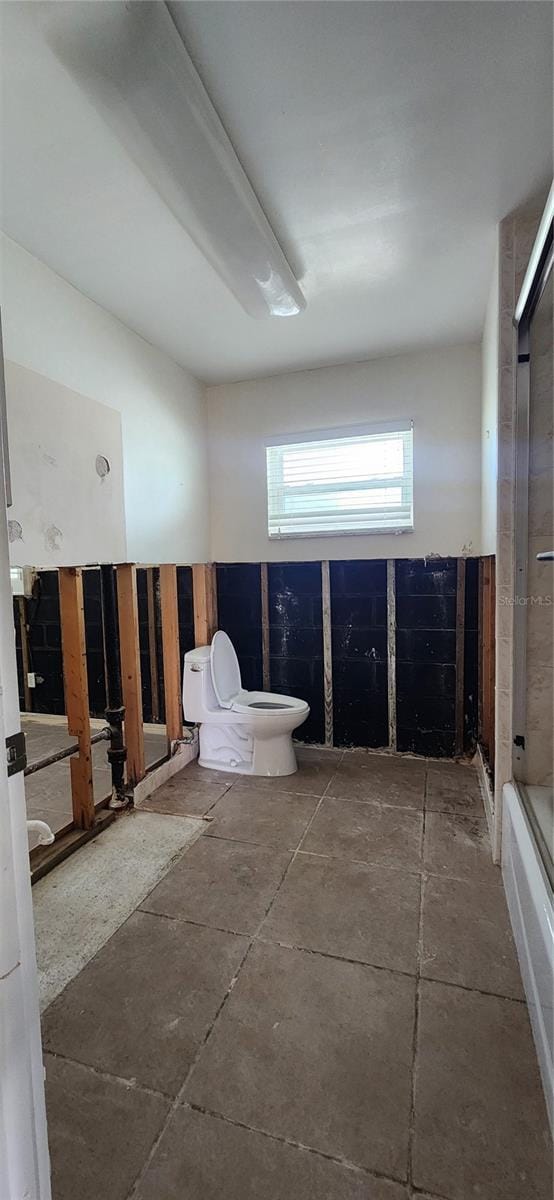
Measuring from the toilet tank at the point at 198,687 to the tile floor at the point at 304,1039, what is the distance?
941 mm

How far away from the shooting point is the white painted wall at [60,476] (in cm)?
190

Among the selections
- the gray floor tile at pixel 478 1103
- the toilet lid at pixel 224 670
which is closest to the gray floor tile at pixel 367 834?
the gray floor tile at pixel 478 1103

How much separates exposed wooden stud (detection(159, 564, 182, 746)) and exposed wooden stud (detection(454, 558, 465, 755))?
5.54ft

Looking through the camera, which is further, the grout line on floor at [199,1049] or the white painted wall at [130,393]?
the white painted wall at [130,393]

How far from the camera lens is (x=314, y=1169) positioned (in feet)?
3.36

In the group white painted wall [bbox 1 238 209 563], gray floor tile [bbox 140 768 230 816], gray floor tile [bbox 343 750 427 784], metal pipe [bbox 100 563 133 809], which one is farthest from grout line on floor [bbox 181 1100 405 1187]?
white painted wall [bbox 1 238 209 563]

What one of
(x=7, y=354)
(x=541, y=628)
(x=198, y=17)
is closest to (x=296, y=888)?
(x=541, y=628)

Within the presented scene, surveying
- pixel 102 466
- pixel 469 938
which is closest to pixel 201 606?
pixel 102 466

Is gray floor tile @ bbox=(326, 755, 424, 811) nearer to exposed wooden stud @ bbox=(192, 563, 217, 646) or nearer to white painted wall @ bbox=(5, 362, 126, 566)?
exposed wooden stud @ bbox=(192, 563, 217, 646)

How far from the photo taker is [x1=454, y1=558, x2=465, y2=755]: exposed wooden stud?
2.96 meters

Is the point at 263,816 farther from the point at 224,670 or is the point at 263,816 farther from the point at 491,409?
the point at 491,409

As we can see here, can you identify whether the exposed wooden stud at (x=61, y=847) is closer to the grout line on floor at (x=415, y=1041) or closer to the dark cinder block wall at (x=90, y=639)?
the dark cinder block wall at (x=90, y=639)

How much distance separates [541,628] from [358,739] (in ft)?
5.53

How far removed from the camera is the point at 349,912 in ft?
5.76
